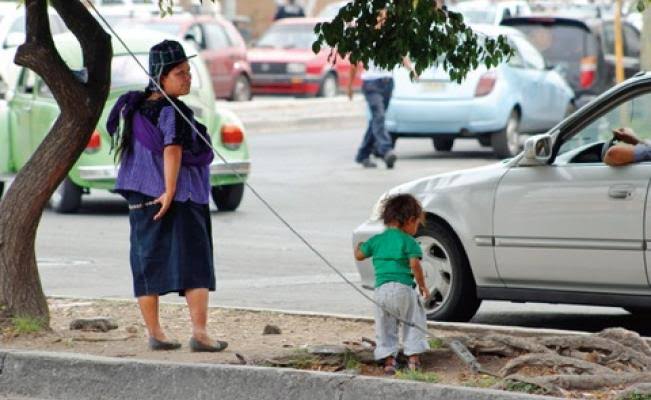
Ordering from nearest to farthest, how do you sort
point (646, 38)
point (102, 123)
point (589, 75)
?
point (102, 123), point (646, 38), point (589, 75)

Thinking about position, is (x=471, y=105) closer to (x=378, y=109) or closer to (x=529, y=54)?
(x=529, y=54)

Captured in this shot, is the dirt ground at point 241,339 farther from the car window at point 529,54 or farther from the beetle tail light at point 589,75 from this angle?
the beetle tail light at point 589,75

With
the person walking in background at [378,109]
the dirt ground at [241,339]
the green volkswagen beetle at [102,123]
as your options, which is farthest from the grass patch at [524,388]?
the person walking in background at [378,109]

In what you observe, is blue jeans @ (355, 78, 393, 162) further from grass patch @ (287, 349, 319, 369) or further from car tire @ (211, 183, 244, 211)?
grass patch @ (287, 349, 319, 369)

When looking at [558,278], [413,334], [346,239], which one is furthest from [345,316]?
[346,239]

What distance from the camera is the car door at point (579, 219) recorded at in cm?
975

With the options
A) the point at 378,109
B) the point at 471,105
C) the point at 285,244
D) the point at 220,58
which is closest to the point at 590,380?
the point at 285,244

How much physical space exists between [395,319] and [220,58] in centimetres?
2666

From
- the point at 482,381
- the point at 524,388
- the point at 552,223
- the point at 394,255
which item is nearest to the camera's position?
the point at 524,388

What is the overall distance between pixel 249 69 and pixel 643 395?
28917 millimetres

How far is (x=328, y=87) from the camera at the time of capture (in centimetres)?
3772

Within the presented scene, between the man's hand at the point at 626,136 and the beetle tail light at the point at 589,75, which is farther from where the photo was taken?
the beetle tail light at the point at 589,75

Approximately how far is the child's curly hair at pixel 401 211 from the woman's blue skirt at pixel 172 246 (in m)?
1.05

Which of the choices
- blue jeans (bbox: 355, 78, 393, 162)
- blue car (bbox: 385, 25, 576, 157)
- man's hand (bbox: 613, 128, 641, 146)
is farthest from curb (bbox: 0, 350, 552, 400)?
blue car (bbox: 385, 25, 576, 157)
